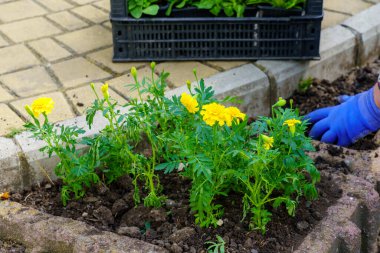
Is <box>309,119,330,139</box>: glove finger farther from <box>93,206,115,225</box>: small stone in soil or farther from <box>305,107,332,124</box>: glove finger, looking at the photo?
<box>93,206,115,225</box>: small stone in soil

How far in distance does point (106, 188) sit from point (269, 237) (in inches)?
26.8

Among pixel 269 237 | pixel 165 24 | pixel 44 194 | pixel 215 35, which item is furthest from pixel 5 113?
pixel 269 237

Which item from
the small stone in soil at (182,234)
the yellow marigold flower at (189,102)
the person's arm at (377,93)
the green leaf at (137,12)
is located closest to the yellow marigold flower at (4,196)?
the small stone in soil at (182,234)

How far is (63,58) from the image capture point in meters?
3.38

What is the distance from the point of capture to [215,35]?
3.28 meters

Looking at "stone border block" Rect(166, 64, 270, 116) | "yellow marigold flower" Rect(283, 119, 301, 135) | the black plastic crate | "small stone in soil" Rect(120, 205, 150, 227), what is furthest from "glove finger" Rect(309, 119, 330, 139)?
"small stone in soil" Rect(120, 205, 150, 227)

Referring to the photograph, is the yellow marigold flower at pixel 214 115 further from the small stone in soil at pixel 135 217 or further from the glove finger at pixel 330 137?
the glove finger at pixel 330 137

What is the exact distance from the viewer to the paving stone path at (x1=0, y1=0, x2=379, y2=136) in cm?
297

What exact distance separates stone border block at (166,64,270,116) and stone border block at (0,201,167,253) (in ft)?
3.14

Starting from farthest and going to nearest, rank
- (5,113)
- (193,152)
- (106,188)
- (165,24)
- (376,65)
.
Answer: (376,65) < (165,24) < (5,113) < (106,188) < (193,152)

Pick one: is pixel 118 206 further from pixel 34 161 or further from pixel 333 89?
pixel 333 89

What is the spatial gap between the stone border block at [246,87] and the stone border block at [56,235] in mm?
956

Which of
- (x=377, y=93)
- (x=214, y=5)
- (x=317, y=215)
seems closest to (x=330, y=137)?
(x=377, y=93)

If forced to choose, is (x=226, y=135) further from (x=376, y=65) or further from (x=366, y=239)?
(x=376, y=65)
